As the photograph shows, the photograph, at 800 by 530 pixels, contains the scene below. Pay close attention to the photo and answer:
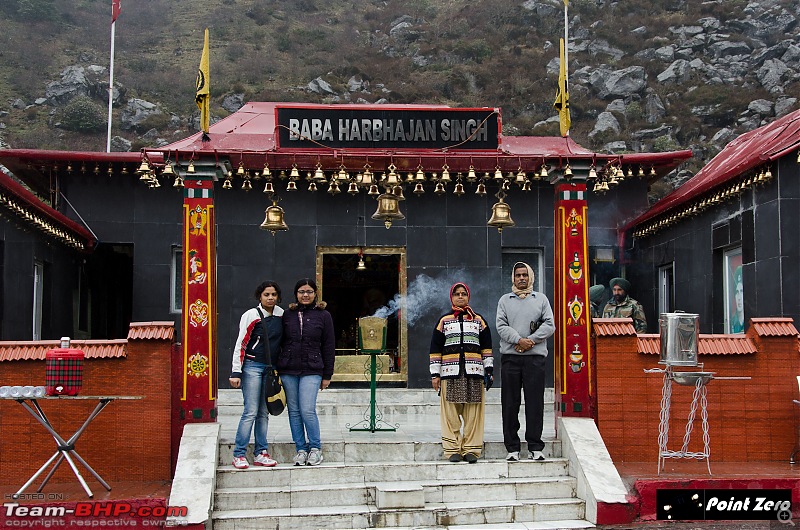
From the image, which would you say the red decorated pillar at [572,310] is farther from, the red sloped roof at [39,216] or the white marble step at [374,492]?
the red sloped roof at [39,216]

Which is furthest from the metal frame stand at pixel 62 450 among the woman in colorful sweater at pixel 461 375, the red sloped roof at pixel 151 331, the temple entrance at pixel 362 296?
the temple entrance at pixel 362 296

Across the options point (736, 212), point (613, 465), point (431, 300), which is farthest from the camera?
point (431, 300)

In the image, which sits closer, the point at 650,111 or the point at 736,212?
the point at 736,212

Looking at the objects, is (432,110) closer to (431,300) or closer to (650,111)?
(431,300)

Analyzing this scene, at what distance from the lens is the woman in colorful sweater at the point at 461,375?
9422 mm

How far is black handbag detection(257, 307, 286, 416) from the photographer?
9.18m

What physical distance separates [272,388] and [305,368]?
408 millimetres

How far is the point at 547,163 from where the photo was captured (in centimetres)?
1066

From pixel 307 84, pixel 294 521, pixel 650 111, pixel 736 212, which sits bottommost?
pixel 294 521

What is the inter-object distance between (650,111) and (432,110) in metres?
40.2

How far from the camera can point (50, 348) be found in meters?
9.46

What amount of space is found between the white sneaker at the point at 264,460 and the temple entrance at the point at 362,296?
625 cm

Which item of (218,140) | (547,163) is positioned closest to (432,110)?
(547,163)

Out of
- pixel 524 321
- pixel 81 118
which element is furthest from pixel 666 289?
pixel 81 118
